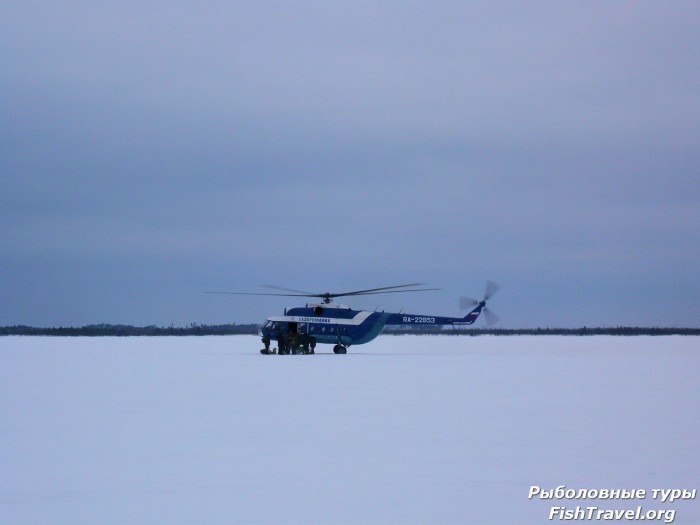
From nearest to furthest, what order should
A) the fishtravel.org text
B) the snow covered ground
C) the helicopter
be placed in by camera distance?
1. the fishtravel.org text
2. the snow covered ground
3. the helicopter

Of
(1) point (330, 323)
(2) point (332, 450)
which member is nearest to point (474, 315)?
(1) point (330, 323)

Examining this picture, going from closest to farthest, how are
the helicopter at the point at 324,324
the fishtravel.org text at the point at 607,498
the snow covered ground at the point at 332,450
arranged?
the fishtravel.org text at the point at 607,498
the snow covered ground at the point at 332,450
the helicopter at the point at 324,324

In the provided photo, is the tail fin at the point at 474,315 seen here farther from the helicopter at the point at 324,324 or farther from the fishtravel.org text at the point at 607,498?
the fishtravel.org text at the point at 607,498

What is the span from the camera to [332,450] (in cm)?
1560

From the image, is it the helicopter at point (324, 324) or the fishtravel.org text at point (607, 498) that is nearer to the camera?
the fishtravel.org text at point (607, 498)

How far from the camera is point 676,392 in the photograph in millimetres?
27062

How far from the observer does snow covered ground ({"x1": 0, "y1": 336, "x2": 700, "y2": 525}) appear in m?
11.5

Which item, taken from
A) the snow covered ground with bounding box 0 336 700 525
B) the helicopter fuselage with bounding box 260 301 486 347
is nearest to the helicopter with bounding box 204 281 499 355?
the helicopter fuselage with bounding box 260 301 486 347

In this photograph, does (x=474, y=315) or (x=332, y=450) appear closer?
(x=332, y=450)

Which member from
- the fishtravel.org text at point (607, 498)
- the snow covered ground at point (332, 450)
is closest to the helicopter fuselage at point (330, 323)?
the snow covered ground at point (332, 450)

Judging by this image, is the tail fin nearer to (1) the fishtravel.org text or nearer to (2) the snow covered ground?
(2) the snow covered ground

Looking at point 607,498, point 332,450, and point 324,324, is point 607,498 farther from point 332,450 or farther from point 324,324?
point 324,324

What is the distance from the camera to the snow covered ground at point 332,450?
37.9 feet

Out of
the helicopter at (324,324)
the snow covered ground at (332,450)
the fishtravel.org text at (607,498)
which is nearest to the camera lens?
the fishtravel.org text at (607,498)
